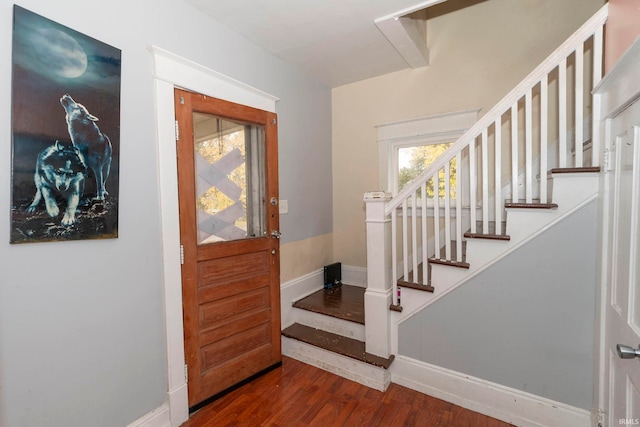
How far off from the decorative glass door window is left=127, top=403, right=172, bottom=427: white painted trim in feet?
3.44

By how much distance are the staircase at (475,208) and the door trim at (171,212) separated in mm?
993

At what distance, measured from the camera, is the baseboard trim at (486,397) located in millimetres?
1680

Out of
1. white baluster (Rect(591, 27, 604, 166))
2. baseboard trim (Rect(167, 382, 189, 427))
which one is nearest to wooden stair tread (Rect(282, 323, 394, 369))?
baseboard trim (Rect(167, 382, 189, 427))

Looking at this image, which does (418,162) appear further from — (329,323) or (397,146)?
(329,323)

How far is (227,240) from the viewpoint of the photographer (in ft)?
7.00

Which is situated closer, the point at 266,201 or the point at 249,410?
the point at 249,410

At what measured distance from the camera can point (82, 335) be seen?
1.43 m

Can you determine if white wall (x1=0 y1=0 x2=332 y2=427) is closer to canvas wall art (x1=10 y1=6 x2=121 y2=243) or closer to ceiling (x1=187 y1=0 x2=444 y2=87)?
canvas wall art (x1=10 y1=6 x2=121 y2=243)

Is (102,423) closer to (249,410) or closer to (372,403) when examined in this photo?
(249,410)

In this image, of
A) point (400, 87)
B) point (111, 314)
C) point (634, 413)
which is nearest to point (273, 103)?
point (400, 87)

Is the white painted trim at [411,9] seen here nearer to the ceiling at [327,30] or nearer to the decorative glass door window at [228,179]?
the ceiling at [327,30]

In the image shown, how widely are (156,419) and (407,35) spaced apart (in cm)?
328

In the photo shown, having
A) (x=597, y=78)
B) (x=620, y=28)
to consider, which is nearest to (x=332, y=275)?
(x=597, y=78)

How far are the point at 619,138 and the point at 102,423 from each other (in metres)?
2.89
